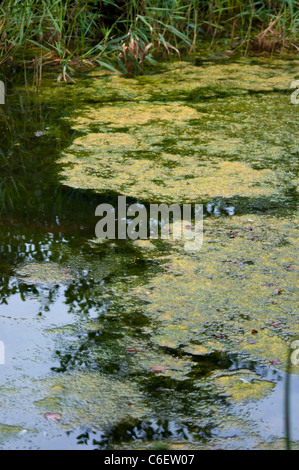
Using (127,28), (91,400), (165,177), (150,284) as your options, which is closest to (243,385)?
(91,400)

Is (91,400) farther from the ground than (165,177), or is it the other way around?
(165,177)

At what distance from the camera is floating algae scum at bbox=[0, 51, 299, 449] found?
150 cm

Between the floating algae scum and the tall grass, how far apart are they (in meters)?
0.68

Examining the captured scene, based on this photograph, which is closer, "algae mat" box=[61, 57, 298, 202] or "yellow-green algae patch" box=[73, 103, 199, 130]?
"algae mat" box=[61, 57, 298, 202]

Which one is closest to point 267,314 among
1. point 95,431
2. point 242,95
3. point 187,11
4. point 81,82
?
point 95,431

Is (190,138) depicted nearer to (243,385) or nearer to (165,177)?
(165,177)

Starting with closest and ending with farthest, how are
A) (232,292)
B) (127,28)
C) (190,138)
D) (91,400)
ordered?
(91,400) < (232,292) < (190,138) < (127,28)

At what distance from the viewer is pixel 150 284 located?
203 cm

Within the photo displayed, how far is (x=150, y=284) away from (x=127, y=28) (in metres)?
2.91

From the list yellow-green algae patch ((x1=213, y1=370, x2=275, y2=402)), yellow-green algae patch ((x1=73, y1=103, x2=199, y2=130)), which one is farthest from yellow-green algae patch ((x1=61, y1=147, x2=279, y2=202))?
yellow-green algae patch ((x1=213, y1=370, x2=275, y2=402))

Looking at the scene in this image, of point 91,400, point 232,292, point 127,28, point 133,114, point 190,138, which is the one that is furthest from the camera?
point 127,28

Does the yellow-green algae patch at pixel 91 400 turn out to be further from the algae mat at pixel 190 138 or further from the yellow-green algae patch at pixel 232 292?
the algae mat at pixel 190 138

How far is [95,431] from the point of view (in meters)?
1.45

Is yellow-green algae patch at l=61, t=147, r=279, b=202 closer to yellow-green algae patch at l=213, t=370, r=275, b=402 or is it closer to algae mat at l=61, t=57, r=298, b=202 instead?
algae mat at l=61, t=57, r=298, b=202
